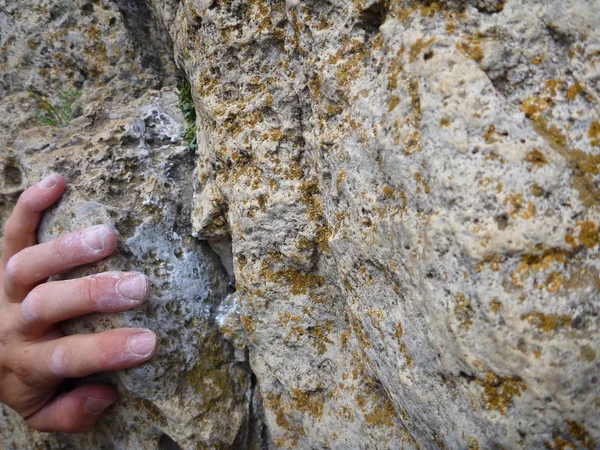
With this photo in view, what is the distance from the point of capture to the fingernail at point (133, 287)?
1.57 m

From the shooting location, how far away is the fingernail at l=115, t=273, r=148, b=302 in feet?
5.15

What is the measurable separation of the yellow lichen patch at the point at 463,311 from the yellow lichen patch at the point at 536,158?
341mm

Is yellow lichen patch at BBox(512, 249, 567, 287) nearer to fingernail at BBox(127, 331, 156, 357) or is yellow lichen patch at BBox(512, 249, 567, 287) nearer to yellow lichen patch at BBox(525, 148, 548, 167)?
yellow lichen patch at BBox(525, 148, 548, 167)

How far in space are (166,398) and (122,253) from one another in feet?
2.02

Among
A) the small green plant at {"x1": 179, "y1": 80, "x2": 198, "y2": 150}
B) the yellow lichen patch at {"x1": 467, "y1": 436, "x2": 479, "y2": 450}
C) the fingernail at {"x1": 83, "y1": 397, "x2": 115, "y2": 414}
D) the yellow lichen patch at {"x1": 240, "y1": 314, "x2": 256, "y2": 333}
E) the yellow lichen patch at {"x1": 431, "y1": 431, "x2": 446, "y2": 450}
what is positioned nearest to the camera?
the yellow lichen patch at {"x1": 467, "y1": 436, "x2": 479, "y2": 450}

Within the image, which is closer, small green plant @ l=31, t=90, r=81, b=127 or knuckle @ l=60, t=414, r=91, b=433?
knuckle @ l=60, t=414, r=91, b=433

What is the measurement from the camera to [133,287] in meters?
1.57

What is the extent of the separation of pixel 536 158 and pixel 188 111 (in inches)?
58.8

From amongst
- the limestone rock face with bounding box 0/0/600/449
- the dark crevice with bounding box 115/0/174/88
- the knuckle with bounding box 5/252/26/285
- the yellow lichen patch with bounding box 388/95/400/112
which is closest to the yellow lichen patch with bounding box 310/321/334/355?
the limestone rock face with bounding box 0/0/600/449

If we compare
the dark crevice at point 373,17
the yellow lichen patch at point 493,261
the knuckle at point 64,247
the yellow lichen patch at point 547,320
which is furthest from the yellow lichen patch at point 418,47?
the knuckle at point 64,247

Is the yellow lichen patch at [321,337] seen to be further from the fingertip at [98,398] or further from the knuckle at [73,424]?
the knuckle at [73,424]

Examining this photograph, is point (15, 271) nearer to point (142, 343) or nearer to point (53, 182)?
point (53, 182)

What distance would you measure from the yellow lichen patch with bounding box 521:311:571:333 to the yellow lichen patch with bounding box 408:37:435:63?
26.4 inches

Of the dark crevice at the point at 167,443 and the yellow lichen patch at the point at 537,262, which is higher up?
the yellow lichen patch at the point at 537,262
